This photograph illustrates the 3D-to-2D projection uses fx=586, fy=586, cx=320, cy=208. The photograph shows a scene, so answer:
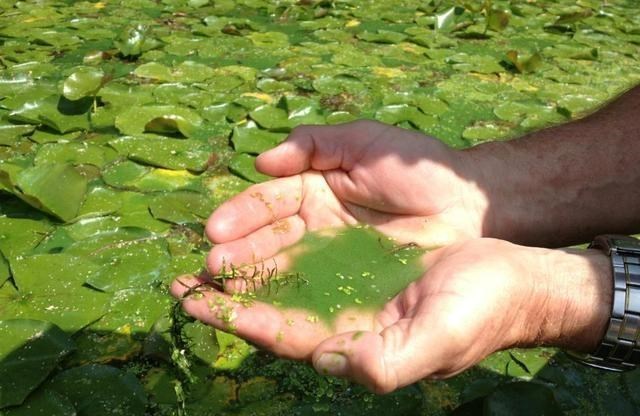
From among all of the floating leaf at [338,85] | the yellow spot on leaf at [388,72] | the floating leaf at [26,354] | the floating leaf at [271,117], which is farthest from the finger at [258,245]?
the yellow spot on leaf at [388,72]

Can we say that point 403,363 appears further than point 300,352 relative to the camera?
No

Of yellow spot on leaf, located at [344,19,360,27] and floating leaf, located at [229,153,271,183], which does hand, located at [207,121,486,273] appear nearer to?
floating leaf, located at [229,153,271,183]

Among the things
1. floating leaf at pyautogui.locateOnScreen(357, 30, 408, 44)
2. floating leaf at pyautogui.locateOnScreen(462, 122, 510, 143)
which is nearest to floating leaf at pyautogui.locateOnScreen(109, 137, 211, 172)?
floating leaf at pyautogui.locateOnScreen(462, 122, 510, 143)

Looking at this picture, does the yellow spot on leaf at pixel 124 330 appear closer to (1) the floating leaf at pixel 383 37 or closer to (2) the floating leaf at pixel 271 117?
(2) the floating leaf at pixel 271 117

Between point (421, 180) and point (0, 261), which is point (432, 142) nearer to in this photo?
point (421, 180)

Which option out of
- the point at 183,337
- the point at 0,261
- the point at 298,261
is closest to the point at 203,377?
the point at 183,337

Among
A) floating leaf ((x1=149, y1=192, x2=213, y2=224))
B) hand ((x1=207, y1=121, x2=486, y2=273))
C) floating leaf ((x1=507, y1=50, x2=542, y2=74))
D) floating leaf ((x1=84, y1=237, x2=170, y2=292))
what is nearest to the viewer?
hand ((x1=207, y1=121, x2=486, y2=273))
